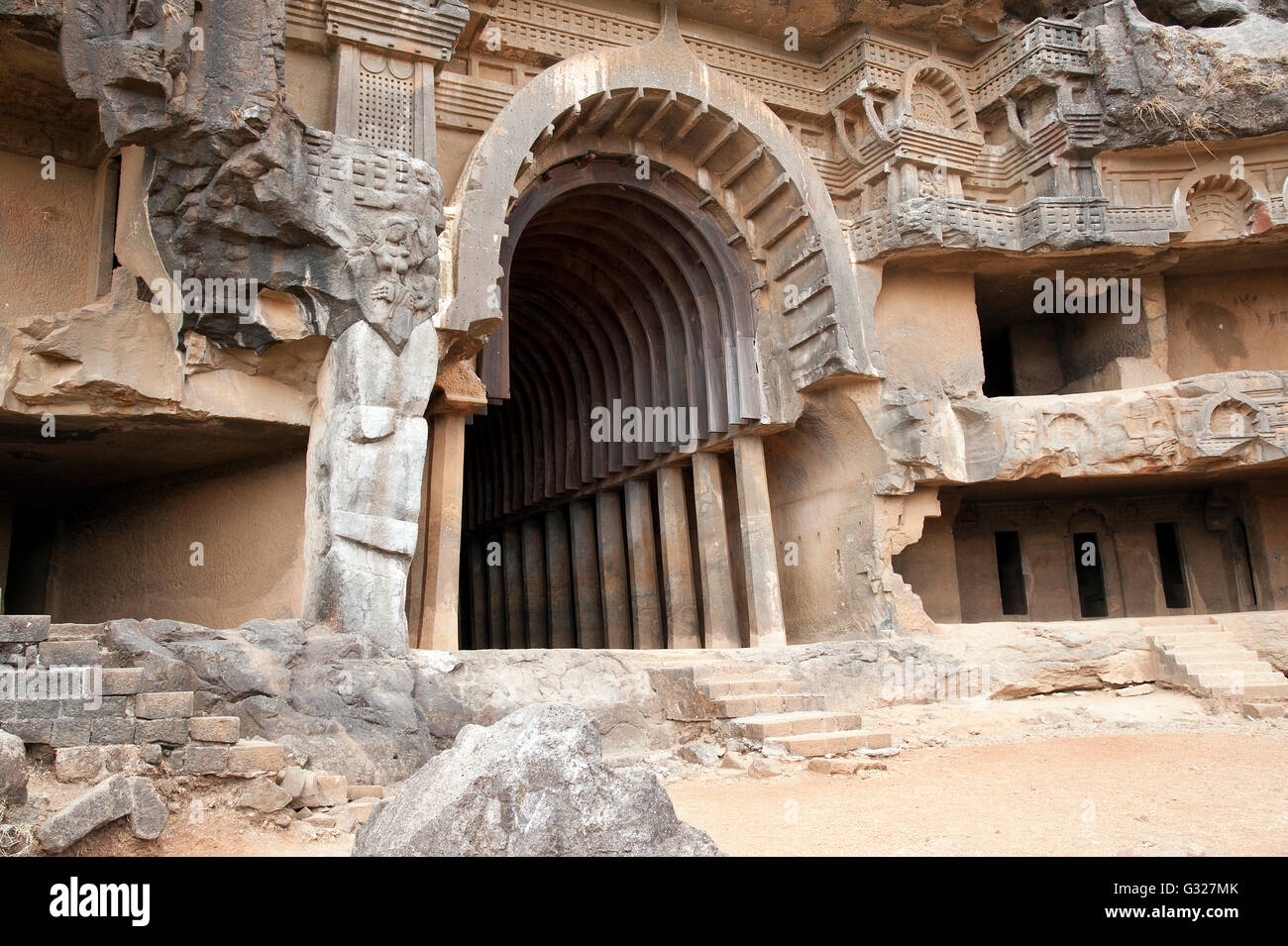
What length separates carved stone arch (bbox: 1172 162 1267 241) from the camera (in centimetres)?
1363

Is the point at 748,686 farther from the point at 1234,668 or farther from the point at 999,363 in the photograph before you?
the point at 999,363

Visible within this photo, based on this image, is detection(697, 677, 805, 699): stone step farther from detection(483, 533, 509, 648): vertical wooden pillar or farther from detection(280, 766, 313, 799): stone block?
detection(483, 533, 509, 648): vertical wooden pillar

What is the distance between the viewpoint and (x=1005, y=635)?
11.5 m

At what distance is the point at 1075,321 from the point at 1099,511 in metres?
3.07

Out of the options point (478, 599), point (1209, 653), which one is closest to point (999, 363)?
point (1209, 653)

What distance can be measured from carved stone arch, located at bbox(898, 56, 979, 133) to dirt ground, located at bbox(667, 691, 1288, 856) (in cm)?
835

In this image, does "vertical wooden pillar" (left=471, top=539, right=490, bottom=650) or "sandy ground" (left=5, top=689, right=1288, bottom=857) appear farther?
"vertical wooden pillar" (left=471, top=539, right=490, bottom=650)

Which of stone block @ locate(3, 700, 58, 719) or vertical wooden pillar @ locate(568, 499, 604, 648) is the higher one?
vertical wooden pillar @ locate(568, 499, 604, 648)

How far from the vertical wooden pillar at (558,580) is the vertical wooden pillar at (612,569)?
3.45 ft

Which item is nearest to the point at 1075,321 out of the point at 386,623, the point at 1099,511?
the point at 1099,511

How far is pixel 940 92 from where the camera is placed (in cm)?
1396

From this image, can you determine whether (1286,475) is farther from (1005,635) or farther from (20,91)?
(20,91)

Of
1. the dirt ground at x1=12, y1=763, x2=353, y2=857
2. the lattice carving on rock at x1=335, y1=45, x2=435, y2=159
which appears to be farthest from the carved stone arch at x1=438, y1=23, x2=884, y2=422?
the dirt ground at x1=12, y1=763, x2=353, y2=857

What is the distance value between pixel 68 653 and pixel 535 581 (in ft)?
38.5
